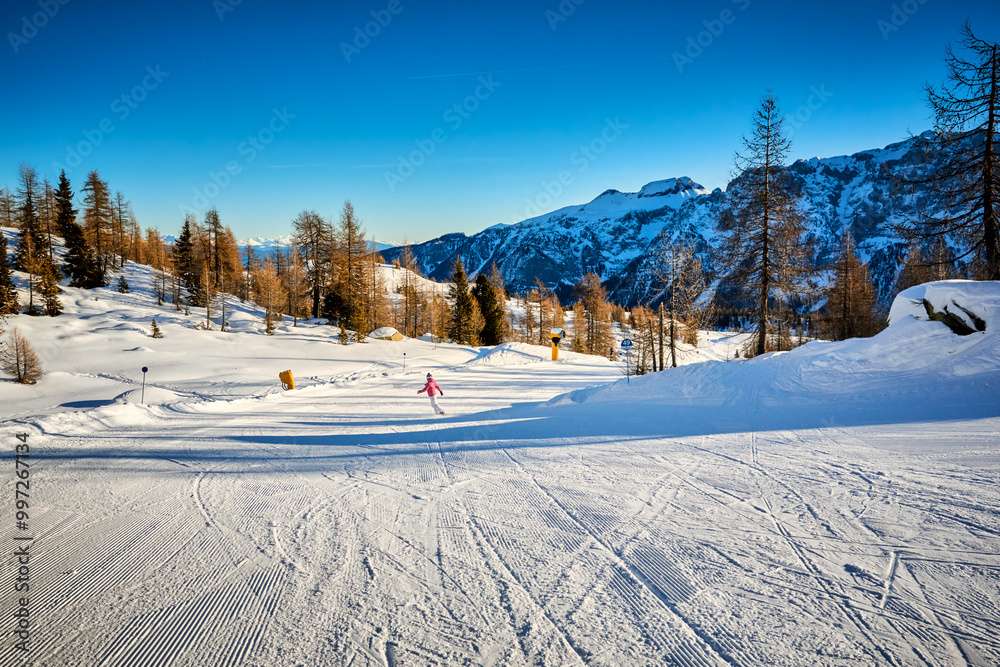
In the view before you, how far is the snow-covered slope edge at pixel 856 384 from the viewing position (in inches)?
326

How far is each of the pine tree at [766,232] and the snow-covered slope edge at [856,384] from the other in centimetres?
618

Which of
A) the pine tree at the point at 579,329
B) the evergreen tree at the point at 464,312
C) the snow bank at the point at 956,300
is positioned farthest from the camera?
the pine tree at the point at 579,329

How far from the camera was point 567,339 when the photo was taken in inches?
2943

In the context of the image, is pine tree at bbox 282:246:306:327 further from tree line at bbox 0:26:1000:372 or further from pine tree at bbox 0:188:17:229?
pine tree at bbox 0:188:17:229

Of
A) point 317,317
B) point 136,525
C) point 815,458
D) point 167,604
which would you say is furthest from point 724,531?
point 317,317

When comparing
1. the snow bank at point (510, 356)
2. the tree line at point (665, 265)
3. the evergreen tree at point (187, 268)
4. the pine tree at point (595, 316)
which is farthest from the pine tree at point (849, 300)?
the evergreen tree at point (187, 268)

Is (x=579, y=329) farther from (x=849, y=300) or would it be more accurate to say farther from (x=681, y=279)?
(x=681, y=279)

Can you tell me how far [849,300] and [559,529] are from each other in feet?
111

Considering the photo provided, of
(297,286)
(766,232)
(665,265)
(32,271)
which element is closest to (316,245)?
(297,286)

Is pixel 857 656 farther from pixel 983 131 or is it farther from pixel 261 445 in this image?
pixel 983 131

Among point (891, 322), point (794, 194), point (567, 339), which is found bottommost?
point (567, 339)

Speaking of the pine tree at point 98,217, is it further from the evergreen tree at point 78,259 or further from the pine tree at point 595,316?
the pine tree at point 595,316

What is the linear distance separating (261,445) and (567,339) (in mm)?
68526

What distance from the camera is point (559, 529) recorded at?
14.8 feet
